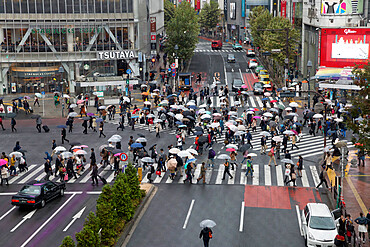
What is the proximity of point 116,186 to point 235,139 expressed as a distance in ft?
65.5

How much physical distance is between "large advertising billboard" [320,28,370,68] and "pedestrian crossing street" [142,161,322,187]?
103ft

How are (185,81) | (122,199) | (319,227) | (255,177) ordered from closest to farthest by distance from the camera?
(319,227), (122,199), (255,177), (185,81)

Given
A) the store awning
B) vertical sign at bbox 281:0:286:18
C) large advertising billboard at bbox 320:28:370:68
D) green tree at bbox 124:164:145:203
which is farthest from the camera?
vertical sign at bbox 281:0:286:18

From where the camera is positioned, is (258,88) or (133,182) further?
(258,88)

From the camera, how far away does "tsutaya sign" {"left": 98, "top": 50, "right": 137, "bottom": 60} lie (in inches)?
2906

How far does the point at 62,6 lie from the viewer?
236 ft

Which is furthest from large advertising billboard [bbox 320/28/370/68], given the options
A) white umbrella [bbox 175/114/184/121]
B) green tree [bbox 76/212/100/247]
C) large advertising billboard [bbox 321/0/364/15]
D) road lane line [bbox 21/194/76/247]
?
green tree [bbox 76/212/100/247]

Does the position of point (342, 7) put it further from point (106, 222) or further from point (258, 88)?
point (106, 222)

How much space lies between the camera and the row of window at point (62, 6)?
232ft

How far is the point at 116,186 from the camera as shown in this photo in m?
27.0

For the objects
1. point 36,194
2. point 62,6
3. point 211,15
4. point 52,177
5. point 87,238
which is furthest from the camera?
point 211,15

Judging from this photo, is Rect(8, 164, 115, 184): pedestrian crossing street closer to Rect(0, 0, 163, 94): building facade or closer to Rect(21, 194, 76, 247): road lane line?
Rect(21, 194, 76, 247): road lane line

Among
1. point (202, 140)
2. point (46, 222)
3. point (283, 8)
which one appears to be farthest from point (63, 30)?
point (283, 8)

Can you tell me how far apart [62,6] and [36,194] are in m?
46.6
